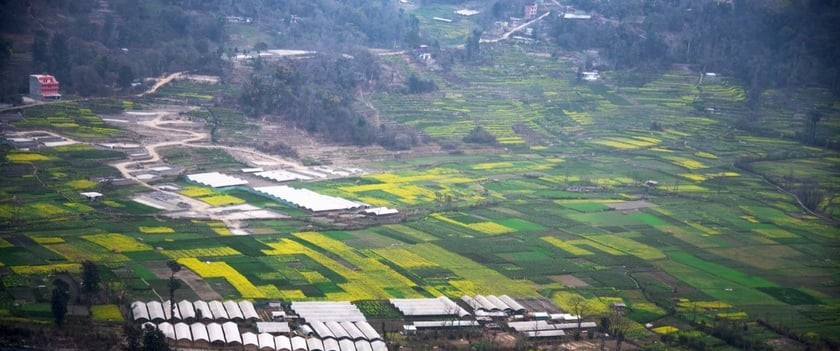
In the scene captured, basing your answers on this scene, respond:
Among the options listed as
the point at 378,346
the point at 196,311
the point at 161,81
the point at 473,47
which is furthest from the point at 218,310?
the point at 473,47

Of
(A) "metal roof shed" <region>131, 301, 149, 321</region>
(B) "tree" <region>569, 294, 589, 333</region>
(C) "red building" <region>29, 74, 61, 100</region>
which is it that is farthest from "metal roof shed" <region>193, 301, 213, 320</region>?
(C) "red building" <region>29, 74, 61, 100</region>

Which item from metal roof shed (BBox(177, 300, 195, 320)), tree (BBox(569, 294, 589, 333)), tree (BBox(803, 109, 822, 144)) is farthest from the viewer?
tree (BBox(803, 109, 822, 144))

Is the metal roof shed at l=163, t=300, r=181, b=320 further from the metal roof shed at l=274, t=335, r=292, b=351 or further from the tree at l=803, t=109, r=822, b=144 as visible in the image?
the tree at l=803, t=109, r=822, b=144

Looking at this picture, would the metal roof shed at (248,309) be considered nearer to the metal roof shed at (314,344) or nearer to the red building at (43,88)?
the metal roof shed at (314,344)

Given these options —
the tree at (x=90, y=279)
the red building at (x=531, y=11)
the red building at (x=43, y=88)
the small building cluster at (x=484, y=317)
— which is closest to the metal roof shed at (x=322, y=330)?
the small building cluster at (x=484, y=317)

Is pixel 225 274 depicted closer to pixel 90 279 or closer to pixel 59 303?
pixel 90 279

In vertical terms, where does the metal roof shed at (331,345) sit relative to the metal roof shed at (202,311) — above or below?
below

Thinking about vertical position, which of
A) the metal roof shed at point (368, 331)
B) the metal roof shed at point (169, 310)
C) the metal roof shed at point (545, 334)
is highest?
the metal roof shed at point (169, 310)

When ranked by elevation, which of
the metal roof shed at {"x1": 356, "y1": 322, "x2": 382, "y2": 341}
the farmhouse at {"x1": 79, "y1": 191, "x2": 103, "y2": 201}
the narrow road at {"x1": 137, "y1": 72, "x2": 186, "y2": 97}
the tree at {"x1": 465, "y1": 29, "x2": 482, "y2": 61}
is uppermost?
the tree at {"x1": 465, "y1": 29, "x2": 482, "y2": 61}
